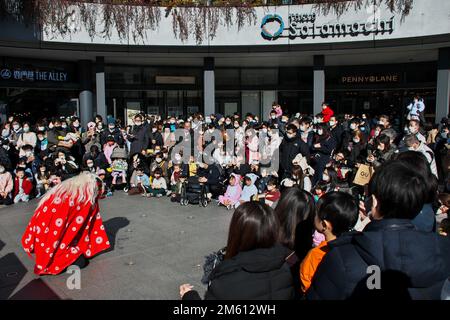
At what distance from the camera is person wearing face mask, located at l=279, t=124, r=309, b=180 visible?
9.21 meters

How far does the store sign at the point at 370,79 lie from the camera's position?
18312 millimetres

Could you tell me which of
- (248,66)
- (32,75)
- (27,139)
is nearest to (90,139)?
(27,139)

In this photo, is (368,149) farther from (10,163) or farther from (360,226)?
(10,163)

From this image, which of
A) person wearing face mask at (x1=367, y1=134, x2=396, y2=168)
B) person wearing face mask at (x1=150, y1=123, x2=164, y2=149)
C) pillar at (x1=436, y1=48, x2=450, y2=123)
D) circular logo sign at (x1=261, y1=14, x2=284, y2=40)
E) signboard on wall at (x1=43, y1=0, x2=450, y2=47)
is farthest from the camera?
circular logo sign at (x1=261, y1=14, x2=284, y2=40)

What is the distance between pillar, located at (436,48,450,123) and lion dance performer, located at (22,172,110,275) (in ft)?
42.1

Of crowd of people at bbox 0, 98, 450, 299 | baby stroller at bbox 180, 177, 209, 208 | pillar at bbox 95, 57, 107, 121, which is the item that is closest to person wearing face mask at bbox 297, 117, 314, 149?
crowd of people at bbox 0, 98, 450, 299

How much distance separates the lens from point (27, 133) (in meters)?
11.4

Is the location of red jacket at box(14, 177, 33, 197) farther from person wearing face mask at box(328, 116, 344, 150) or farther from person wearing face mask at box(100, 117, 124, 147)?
person wearing face mask at box(328, 116, 344, 150)

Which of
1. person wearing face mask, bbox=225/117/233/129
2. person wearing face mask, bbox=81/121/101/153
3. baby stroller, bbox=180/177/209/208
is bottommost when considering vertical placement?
baby stroller, bbox=180/177/209/208

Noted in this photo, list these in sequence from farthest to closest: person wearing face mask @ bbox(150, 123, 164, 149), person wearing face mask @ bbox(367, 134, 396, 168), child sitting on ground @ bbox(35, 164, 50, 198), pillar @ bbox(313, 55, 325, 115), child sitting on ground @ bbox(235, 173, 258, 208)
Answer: pillar @ bbox(313, 55, 325, 115), person wearing face mask @ bbox(150, 123, 164, 149), child sitting on ground @ bbox(35, 164, 50, 198), child sitting on ground @ bbox(235, 173, 258, 208), person wearing face mask @ bbox(367, 134, 396, 168)

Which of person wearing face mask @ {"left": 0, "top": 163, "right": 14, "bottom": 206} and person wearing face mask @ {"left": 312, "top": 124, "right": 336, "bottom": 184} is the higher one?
person wearing face mask @ {"left": 312, "top": 124, "right": 336, "bottom": 184}

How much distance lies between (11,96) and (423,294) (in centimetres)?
1667

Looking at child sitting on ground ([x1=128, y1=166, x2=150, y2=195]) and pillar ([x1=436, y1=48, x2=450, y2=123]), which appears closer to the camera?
child sitting on ground ([x1=128, y1=166, x2=150, y2=195])


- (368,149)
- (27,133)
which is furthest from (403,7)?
(27,133)
